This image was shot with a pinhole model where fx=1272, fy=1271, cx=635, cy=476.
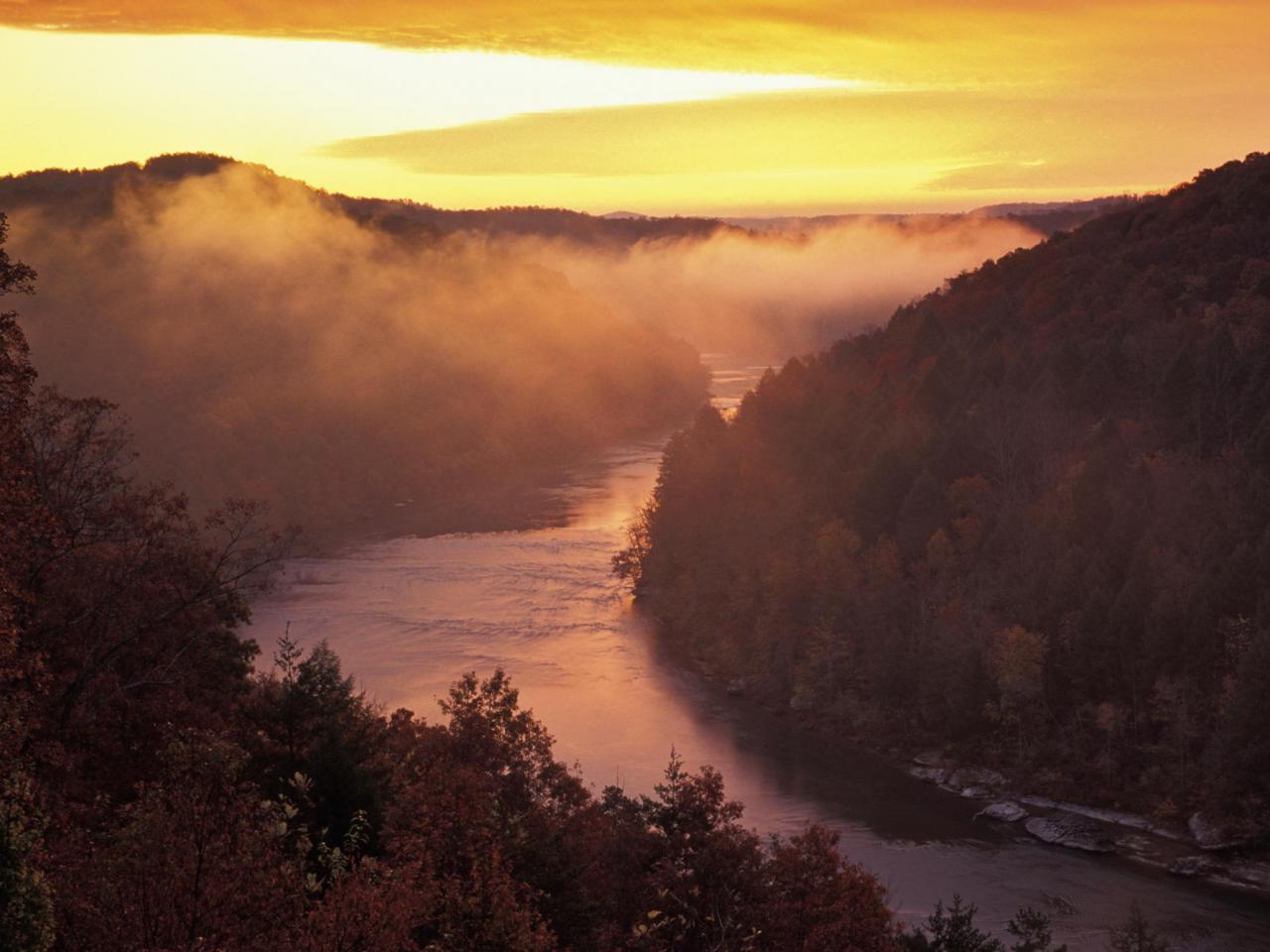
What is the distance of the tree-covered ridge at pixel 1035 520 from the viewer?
2647 centimetres

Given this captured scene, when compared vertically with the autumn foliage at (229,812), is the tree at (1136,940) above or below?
below

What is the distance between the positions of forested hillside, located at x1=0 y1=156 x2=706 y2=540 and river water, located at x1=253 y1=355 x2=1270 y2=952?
10.3m

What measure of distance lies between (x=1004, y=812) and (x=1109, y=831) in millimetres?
1963

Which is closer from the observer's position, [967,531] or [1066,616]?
[1066,616]

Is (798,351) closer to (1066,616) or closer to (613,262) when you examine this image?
(613,262)

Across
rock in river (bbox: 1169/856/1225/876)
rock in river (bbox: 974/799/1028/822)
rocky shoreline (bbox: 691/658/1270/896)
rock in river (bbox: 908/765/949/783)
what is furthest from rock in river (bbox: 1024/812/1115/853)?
rock in river (bbox: 908/765/949/783)

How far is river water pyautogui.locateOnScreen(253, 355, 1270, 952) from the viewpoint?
21312 mm

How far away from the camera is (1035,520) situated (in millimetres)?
32719

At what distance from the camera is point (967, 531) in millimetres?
34344

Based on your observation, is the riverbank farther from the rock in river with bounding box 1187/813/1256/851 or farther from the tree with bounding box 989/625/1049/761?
the tree with bounding box 989/625/1049/761

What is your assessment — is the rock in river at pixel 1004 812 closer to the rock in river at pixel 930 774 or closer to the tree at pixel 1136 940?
the rock in river at pixel 930 774

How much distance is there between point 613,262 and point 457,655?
439 feet

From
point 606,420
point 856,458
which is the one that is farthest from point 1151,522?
point 606,420

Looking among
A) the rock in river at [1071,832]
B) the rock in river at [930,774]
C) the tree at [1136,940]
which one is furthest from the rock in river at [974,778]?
the tree at [1136,940]
